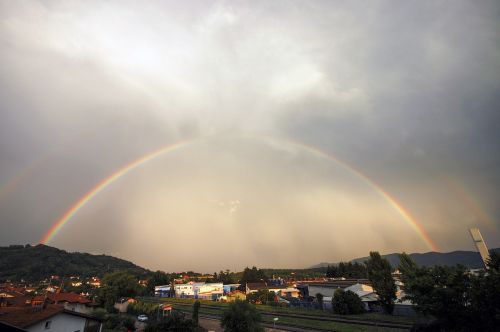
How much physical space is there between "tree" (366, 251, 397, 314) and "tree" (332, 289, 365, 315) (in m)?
3.98

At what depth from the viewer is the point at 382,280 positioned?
5038 cm

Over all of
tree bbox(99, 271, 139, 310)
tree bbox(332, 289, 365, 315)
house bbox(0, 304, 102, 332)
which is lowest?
tree bbox(332, 289, 365, 315)

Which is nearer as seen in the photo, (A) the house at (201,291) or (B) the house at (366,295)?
(B) the house at (366,295)

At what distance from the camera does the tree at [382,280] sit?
48.9m

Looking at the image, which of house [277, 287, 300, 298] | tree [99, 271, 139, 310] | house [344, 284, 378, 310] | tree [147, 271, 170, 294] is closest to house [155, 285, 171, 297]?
tree [147, 271, 170, 294]

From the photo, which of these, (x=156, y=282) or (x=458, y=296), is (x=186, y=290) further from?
(x=458, y=296)

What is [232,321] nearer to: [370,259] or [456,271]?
[456,271]

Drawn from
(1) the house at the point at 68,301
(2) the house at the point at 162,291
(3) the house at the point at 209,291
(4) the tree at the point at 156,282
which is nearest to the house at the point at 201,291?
(3) the house at the point at 209,291

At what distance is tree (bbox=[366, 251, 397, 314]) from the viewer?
161ft

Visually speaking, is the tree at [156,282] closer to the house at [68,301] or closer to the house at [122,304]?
the house at [122,304]

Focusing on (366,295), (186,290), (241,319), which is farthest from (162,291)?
(241,319)

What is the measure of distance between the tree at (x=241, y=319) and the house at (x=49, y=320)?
686 inches

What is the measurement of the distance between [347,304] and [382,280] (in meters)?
7.59

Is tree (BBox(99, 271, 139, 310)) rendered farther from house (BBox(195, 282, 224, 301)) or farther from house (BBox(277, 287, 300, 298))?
house (BBox(277, 287, 300, 298))
